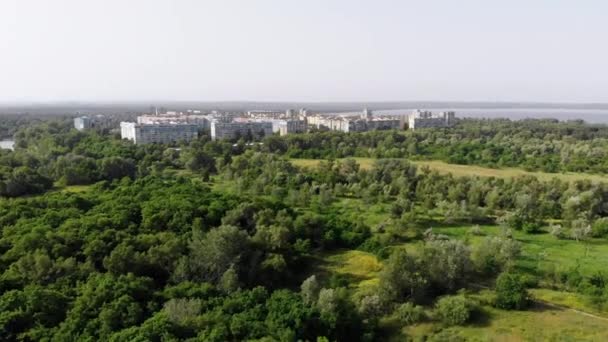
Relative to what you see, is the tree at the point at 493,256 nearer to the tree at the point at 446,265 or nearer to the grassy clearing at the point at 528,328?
the tree at the point at 446,265

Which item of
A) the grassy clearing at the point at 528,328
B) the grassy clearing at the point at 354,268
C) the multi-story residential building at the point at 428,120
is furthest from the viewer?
the multi-story residential building at the point at 428,120

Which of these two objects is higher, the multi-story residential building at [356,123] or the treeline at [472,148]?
the multi-story residential building at [356,123]

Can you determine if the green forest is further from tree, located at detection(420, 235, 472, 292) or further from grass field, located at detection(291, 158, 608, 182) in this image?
grass field, located at detection(291, 158, 608, 182)

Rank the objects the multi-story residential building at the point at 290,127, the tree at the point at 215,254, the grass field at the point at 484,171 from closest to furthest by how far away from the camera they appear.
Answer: the tree at the point at 215,254 < the grass field at the point at 484,171 < the multi-story residential building at the point at 290,127

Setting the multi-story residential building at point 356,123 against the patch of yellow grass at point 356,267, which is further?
the multi-story residential building at point 356,123

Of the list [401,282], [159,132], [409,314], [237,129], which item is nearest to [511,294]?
[401,282]

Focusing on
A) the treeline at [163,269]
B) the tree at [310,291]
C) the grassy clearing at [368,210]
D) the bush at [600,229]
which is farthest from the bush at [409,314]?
the bush at [600,229]

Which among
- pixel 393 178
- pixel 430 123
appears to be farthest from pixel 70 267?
pixel 430 123
